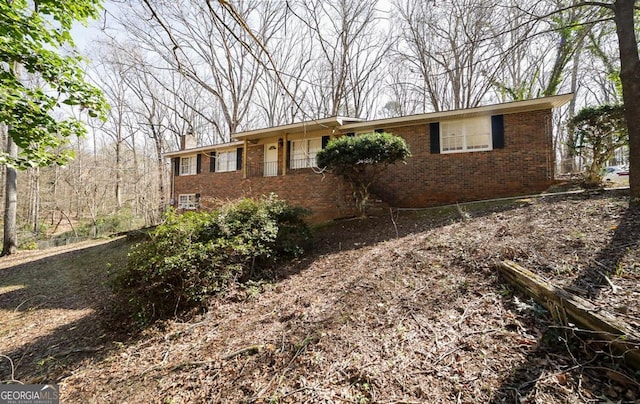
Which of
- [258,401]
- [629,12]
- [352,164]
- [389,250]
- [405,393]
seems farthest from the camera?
[352,164]

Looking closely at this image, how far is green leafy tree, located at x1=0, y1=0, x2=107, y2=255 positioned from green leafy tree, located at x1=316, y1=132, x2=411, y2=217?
5.45 metres

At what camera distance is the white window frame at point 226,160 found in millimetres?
13453

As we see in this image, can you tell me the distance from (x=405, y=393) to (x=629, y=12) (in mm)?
7340

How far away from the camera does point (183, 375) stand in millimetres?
2828

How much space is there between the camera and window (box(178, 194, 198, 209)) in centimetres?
1434

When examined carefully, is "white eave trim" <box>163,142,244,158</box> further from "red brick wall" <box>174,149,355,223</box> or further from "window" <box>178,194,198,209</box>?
"window" <box>178,194,198,209</box>

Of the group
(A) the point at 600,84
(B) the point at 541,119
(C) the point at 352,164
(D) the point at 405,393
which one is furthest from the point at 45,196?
(A) the point at 600,84

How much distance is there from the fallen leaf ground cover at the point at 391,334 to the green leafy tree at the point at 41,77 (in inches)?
117

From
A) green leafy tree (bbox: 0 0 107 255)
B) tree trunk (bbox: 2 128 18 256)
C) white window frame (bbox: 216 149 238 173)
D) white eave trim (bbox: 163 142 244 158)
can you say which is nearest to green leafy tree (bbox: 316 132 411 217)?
green leafy tree (bbox: 0 0 107 255)

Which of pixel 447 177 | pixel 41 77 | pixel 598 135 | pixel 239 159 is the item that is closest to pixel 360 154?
pixel 447 177

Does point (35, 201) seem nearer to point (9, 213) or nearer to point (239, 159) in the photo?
point (9, 213)

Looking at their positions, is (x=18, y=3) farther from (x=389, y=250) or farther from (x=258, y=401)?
(x=389, y=250)

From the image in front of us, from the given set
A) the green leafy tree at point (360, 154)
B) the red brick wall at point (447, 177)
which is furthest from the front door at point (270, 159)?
the green leafy tree at point (360, 154)

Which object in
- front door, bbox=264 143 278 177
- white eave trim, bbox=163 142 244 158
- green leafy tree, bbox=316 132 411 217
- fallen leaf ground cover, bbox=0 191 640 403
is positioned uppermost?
white eave trim, bbox=163 142 244 158
